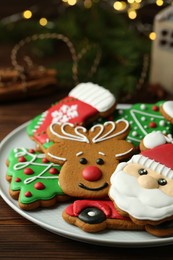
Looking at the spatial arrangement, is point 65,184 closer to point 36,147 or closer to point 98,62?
point 36,147

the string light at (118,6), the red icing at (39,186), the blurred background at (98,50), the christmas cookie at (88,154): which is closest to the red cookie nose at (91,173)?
the christmas cookie at (88,154)

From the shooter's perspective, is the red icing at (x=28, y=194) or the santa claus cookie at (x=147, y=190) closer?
the santa claus cookie at (x=147, y=190)

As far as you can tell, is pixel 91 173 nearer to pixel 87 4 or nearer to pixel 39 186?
pixel 39 186

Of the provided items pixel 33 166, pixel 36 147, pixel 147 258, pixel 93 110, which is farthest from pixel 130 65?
pixel 147 258

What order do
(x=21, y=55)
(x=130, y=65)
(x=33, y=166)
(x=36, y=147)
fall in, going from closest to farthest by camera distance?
(x=33, y=166) → (x=36, y=147) → (x=130, y=65) → (x=21, y=55)

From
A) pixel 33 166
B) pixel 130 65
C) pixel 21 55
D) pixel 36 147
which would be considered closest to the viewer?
pixel 33 166

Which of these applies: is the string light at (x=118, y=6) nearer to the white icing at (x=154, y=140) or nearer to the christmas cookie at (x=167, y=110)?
the christmas cookie at (x=167, y=110)

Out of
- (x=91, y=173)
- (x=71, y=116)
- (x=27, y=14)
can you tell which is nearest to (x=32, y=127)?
(x=71, y=116)
